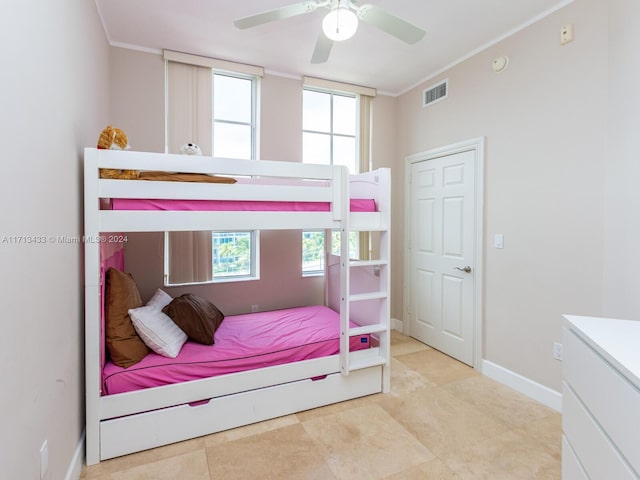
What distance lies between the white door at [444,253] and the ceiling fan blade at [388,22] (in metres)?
1.42

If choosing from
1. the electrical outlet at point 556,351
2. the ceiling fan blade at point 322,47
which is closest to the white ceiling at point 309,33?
the ceiling fan blade at point 322,47

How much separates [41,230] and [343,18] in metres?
1.71

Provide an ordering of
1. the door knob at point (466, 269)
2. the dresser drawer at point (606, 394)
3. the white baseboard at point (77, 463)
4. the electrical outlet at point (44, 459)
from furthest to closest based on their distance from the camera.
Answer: the door knob at point (466, 269) < the white baseboard at point (77, 463) < the electrical outlet at point (44, 459) < the dresser drawer at point (606, 394)

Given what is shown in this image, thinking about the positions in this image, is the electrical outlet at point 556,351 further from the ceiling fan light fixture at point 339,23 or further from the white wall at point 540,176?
the ceiling fan light fixture at point 339,23

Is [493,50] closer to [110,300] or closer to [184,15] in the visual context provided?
[184,15]

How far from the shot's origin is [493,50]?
2754 mm

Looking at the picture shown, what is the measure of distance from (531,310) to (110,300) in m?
2.94

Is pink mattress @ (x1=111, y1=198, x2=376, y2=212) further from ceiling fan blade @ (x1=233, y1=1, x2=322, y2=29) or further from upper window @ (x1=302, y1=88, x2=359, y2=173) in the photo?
upper window @ (x1=302, y1=88, x2=359, y2=173)

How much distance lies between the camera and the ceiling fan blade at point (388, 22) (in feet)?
5.82

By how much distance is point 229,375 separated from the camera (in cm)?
210

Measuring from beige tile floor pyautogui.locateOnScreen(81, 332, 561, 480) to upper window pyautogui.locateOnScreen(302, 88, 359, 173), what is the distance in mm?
2464

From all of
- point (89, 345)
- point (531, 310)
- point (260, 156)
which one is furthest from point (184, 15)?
point (531, 310)

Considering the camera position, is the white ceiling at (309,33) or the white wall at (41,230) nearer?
the white wall at (41,230)

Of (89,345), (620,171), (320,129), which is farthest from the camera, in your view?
(320,129)
